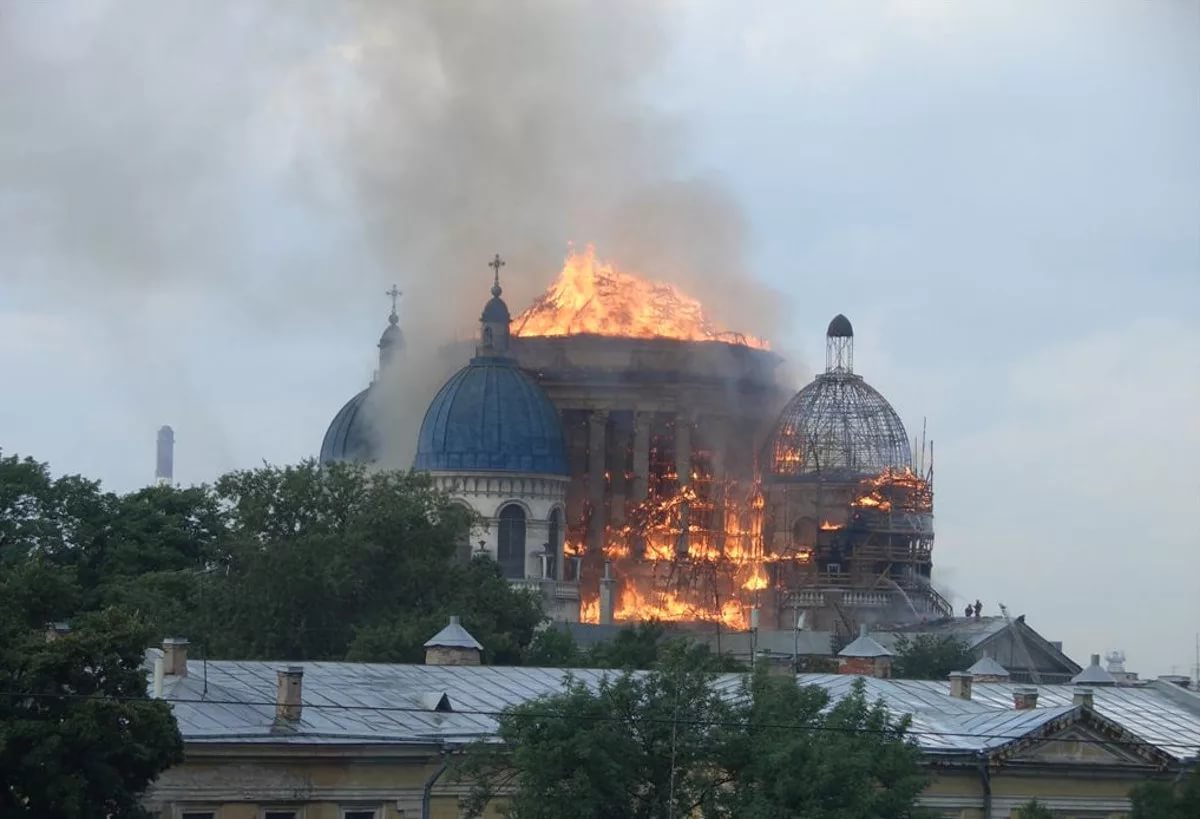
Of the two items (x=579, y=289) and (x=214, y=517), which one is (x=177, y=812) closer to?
(x=214, y=517)

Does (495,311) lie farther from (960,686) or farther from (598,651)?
(960,686)

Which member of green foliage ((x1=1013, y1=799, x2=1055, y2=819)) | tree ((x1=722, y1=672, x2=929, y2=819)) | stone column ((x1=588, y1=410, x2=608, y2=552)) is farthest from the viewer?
stone column ((x1=588, y1=410, x2=608, y2=552))

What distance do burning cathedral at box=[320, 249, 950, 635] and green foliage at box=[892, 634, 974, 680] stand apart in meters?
8.57

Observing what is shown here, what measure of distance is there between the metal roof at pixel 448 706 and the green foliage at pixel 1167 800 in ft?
17.4

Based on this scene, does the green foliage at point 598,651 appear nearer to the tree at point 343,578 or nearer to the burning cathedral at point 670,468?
the tree at point 343,578

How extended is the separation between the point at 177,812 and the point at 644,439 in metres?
71.4

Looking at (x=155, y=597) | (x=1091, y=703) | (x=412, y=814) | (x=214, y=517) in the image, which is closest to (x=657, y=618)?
(x=214, y=517)

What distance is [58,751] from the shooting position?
159ft

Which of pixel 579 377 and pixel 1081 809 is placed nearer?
pixel 1081 809

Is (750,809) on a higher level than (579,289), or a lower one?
lower

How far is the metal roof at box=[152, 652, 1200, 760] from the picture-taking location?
2217 inches

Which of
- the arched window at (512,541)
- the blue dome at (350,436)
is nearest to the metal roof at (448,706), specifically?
the arched window at (512,541)

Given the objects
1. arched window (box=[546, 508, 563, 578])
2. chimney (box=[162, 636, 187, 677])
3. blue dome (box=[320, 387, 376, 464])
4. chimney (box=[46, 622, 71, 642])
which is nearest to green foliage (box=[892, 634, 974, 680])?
arched window (box=[546, 508, 563, 578])

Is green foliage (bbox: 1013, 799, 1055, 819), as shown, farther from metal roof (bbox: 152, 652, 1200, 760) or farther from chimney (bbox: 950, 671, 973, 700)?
chimney (bbox: 950, 671, 973, 700)
